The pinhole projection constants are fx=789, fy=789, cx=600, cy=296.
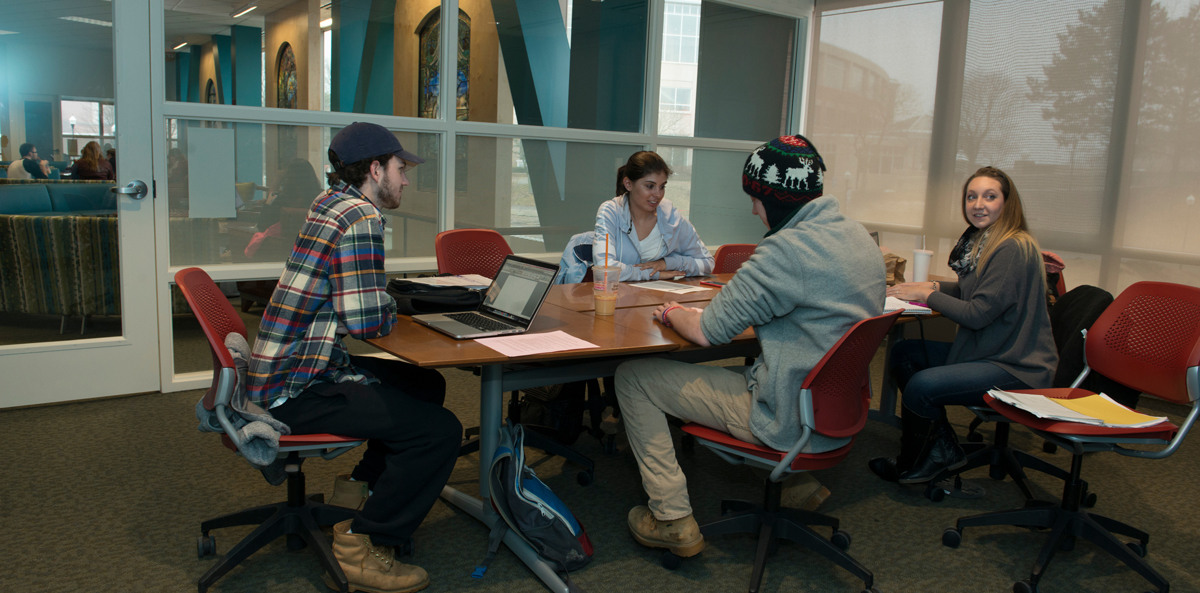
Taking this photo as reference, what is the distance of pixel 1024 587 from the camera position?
236 cm

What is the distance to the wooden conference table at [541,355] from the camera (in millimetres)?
2135

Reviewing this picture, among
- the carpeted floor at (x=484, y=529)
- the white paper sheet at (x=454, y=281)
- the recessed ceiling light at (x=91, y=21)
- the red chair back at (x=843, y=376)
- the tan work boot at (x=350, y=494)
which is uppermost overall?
the recessed ceiling light at (x=91, y=21)

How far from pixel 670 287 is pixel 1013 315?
1325mm

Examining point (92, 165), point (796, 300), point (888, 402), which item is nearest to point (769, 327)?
point (796, 300)

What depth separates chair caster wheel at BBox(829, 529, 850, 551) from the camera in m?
2.58

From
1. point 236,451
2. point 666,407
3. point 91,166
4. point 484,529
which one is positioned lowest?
point 484,529

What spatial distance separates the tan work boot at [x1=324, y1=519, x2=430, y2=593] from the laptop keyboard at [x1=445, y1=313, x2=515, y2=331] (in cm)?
69

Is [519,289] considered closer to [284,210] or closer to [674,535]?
[674,535]

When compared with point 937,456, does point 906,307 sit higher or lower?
higher

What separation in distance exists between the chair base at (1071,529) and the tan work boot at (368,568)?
1.80m

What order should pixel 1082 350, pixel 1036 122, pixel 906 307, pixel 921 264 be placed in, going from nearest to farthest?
pixel 1082 350 < pixel 906 307 < pixel 921 264 < pixel 1036 122

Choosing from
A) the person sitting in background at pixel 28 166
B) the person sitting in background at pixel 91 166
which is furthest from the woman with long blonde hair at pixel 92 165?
the person sitting in background at pixel 28 166

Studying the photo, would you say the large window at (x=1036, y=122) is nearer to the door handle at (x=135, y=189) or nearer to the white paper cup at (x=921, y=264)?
the white paper cup at (x=921, y=264)

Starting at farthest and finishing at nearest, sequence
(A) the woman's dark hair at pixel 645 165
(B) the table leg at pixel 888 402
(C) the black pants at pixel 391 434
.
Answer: (B) the table leg at pixel 888 402, (A) the woman's dark hair at pixel 645 165, (C) the black pants at pixel 391 434
